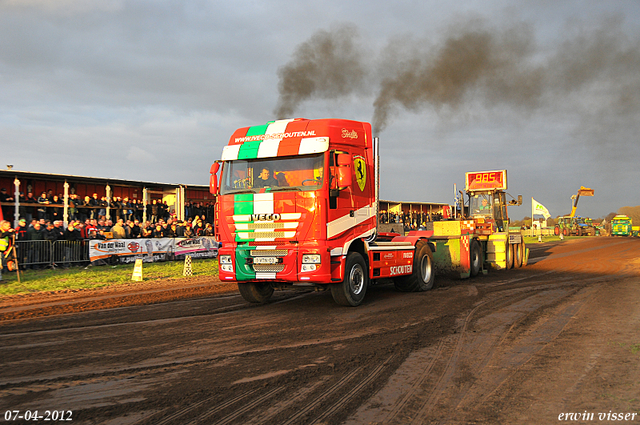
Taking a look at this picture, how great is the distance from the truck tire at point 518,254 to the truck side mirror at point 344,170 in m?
11.6

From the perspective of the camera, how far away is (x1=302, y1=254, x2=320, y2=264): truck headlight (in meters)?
8.20

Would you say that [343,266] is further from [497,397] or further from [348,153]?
[497,397]

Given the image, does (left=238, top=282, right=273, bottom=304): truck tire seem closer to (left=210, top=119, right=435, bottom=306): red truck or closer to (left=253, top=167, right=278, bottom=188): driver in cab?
(left=210, top=119, right=435, bottom=306): red truck

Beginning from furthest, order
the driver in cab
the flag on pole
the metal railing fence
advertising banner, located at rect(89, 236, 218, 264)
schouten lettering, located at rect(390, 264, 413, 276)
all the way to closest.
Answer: the flag on pole < advertising banner, located at rect(89, 236, 218, 264) < the metal railing fence < schouten lettering, located at rect(390, 264, 413, 276) < the driver in cab

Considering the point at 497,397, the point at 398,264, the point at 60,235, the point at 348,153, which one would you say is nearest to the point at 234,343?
the point at 497,397

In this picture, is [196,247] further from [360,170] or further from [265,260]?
[360,170]

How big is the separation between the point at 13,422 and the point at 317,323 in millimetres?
4565

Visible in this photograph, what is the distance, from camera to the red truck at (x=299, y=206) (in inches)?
327

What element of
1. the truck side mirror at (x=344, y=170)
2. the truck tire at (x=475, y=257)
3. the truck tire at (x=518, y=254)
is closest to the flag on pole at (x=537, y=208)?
the truck tire at (x=518, y=254)

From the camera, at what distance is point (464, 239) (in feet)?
46.9

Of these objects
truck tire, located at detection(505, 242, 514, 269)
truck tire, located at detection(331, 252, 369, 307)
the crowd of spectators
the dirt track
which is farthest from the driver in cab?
truck tire, located at detection(505, 242, 514, 269)

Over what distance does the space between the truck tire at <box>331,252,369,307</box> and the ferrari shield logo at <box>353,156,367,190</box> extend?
139 centimetres

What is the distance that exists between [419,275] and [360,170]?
3512 millimetres

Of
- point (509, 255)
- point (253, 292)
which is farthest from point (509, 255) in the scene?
point (253, 292)
